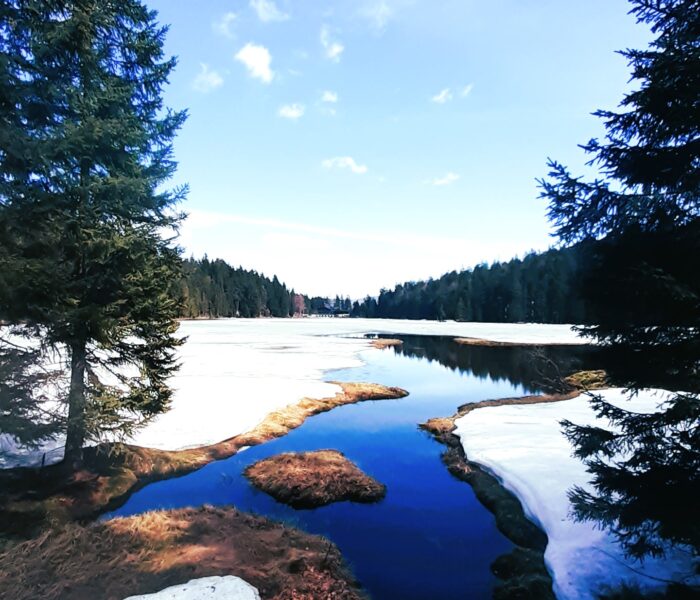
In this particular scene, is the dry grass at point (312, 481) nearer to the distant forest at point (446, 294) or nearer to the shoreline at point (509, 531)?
the shoreline at point (509, 531)

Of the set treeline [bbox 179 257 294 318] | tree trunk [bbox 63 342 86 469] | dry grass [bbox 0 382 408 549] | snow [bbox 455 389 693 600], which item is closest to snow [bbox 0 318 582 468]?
dry grass [bbox 0 382 408 549]

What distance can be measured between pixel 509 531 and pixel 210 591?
626 cm

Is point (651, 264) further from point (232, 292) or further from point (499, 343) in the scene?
point (232, 292)

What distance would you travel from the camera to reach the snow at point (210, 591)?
5418 millimetres

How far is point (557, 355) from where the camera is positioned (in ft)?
118

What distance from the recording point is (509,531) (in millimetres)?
8617

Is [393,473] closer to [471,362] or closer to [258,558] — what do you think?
[258,558]

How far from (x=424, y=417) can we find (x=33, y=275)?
49.4 ft

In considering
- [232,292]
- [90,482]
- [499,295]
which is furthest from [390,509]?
[232,292]

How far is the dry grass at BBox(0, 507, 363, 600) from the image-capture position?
5660 mm

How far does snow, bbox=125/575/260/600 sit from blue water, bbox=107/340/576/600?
88.0 inches

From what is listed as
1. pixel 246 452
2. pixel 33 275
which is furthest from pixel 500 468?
pixel 33 275

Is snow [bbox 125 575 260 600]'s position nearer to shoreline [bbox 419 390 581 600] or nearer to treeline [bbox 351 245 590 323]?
shoreline [bbox 419 390 581 600]

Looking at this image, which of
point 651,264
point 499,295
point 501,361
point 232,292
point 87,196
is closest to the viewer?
→ point 651,264
